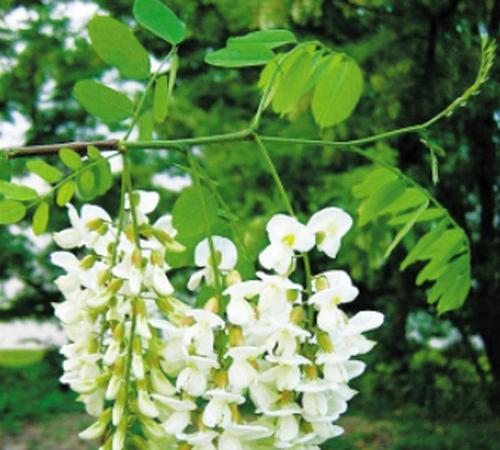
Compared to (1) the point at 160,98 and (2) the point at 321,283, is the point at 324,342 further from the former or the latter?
(1) the point at 160,98

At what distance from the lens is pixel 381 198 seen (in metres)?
1.00

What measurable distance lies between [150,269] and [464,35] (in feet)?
8.50

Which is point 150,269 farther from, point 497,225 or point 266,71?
point 497,225

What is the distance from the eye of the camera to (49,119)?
618 centimetres

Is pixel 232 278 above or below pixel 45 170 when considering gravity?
below

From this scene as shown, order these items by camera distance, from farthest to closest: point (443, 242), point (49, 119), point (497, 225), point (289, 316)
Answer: point (49, 119) → point (497, 225) → point (443, 242) → point (289, 316)

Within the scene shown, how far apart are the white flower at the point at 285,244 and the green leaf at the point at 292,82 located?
0.23 m

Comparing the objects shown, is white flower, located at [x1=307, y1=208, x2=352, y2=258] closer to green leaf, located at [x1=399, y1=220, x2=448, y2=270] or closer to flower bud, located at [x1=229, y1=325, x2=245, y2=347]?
flower bud, located at [x1=229, y1=325, x2=245, y2=347]

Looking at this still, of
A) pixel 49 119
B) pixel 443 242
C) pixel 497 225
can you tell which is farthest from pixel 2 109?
pixel 443 242

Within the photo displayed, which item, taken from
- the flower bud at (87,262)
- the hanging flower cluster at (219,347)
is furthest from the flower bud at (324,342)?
the flower bud at (87,262)

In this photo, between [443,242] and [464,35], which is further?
[464,35]

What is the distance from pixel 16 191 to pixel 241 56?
242 mm

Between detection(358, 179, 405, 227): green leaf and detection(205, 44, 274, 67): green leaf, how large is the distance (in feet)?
0.86

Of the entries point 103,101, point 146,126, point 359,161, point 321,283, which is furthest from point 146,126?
point 359,161
